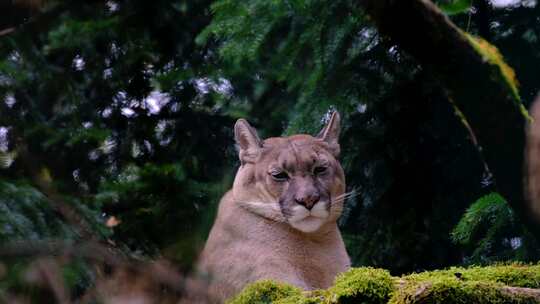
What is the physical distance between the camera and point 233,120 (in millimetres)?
9977

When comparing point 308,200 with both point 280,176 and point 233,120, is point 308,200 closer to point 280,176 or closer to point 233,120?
point 280,176

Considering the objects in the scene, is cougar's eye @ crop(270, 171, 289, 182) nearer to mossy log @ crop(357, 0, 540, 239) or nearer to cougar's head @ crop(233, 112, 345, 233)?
cougar's head @ crop(233, 112, 345, 233)

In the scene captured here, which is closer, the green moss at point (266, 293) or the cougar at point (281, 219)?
the green moss at point (266, 293)

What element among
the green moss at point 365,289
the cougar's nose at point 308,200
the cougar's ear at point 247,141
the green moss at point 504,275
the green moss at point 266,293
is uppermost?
the cougar's ear at point 247,141

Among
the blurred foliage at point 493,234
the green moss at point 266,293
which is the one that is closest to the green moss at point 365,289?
the green moss at point 266,293

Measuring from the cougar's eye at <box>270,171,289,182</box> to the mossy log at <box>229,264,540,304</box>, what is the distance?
1.99 meters

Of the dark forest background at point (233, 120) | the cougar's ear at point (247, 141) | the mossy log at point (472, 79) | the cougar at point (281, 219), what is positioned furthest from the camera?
the dark forest background at point (233, 120)

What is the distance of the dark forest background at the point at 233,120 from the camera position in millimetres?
7414

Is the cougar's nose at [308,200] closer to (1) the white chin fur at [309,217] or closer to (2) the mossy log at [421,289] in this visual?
(1) the white chin fur at [309,217]

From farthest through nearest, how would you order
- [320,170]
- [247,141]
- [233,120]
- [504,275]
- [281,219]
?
[233,120]
[247,141]
[320,170]
[281,219]
[504,275]

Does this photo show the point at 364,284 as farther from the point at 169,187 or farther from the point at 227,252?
the point at 169,187

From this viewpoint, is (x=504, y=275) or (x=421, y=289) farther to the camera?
(x=504, y=275)

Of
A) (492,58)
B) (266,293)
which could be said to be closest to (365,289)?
(266,293)

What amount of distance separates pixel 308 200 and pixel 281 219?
0.94ft
